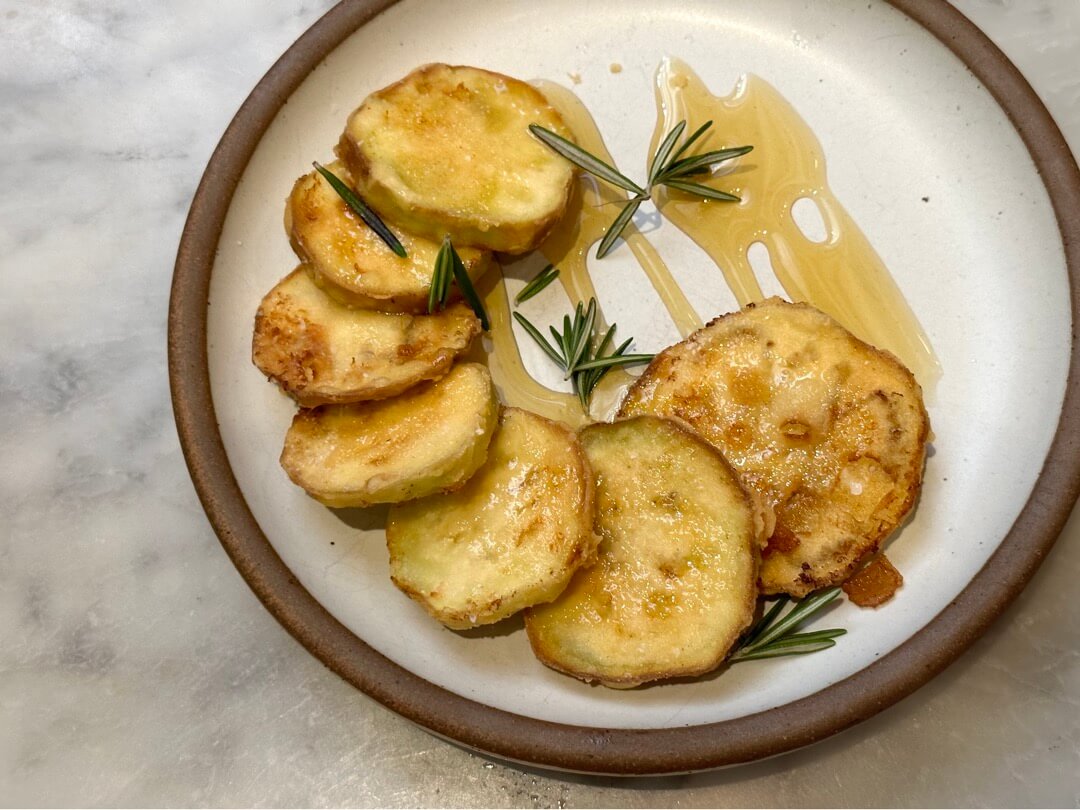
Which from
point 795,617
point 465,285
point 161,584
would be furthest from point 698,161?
point 161,584

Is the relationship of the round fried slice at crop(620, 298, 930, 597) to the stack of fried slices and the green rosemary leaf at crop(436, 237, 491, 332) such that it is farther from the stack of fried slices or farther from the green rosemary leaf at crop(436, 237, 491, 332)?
the green rosemary leaf at crop(436, 237, 491, 332)

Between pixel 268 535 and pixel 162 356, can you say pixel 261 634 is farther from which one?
pixel 162 356

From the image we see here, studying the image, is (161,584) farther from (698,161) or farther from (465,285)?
(698,161)

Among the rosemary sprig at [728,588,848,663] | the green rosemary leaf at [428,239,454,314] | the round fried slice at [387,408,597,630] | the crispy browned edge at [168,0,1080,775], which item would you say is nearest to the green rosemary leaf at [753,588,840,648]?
the rosemary sprig at [728,588,848,663]

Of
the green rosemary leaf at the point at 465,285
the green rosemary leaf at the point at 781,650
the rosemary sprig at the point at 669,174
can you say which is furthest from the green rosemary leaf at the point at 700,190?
the green rosemary leaf at the point at 781,650

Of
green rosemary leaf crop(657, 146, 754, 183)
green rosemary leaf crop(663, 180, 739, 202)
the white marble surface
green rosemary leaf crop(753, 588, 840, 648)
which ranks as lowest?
the white marble surface

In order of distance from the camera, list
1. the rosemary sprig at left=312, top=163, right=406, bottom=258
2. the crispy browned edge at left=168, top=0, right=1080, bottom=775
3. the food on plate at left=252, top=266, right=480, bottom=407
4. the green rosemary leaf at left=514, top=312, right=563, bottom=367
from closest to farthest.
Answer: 1. the crispy browned edge at left=168, top=0, right=1080, bottom=775
2. the food on plate at left=252, top=266, right=480, bottom=407
3. the rosemary sprig at left=312, top=163, right=406, bottom=258
4. the green rosemary leaf at left=514, top=312, right=563, bottom=367
